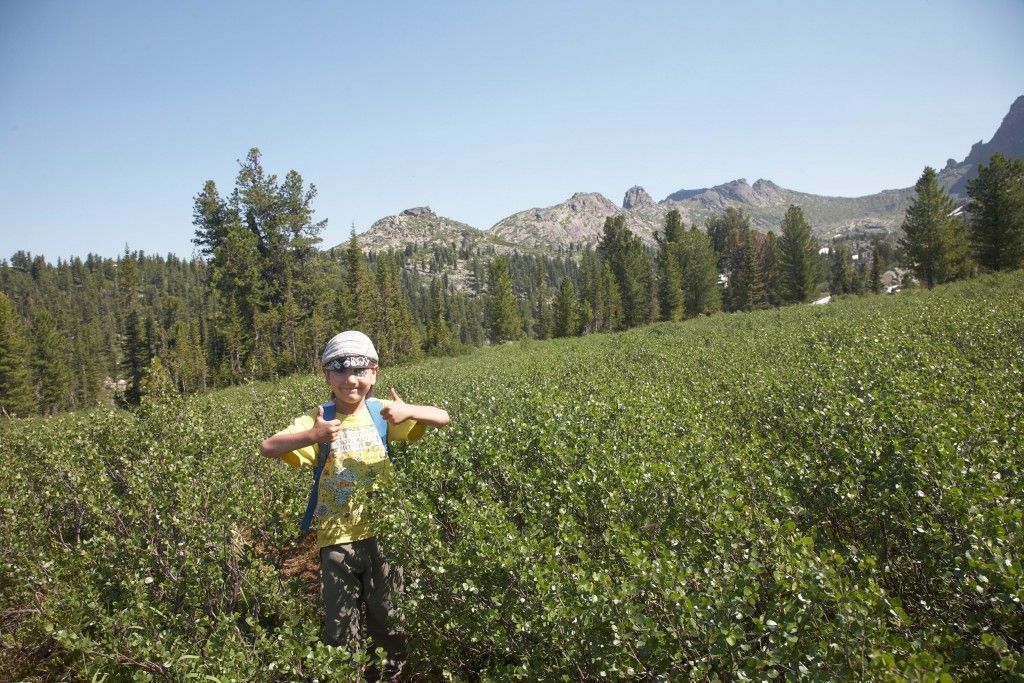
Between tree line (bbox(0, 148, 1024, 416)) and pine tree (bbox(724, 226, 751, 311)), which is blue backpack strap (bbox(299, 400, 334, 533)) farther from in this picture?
pine tree (bbox(724, 226, 751, 311))

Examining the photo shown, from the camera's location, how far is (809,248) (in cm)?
6000

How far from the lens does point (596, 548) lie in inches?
149

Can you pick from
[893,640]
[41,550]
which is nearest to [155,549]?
[41,550]

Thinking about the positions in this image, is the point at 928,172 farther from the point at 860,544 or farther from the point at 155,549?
the point at 155,549

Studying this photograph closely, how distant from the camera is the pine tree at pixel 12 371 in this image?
1651 inches

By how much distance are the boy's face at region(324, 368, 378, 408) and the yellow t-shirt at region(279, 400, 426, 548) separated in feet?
0.58

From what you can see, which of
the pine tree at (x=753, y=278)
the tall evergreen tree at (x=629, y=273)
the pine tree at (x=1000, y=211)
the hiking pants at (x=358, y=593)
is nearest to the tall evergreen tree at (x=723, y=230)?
the pine tree at (x=753, y=278)

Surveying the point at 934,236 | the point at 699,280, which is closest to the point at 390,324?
the point at 699,280

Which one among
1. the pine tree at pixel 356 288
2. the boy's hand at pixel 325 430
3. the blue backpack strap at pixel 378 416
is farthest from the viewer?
the pine tree at pixel 356 288

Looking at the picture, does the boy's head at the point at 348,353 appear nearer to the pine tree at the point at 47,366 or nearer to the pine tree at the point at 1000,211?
the pine tree at the point at 1000,211

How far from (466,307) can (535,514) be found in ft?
437

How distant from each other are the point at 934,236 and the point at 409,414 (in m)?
56.5

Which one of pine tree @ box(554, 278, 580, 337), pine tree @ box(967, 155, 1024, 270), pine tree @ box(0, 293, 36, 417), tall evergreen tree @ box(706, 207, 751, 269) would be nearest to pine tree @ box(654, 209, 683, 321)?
pine tree @ box(554, 278, 580, 337)

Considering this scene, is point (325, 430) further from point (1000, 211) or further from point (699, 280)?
point (699, 280)
